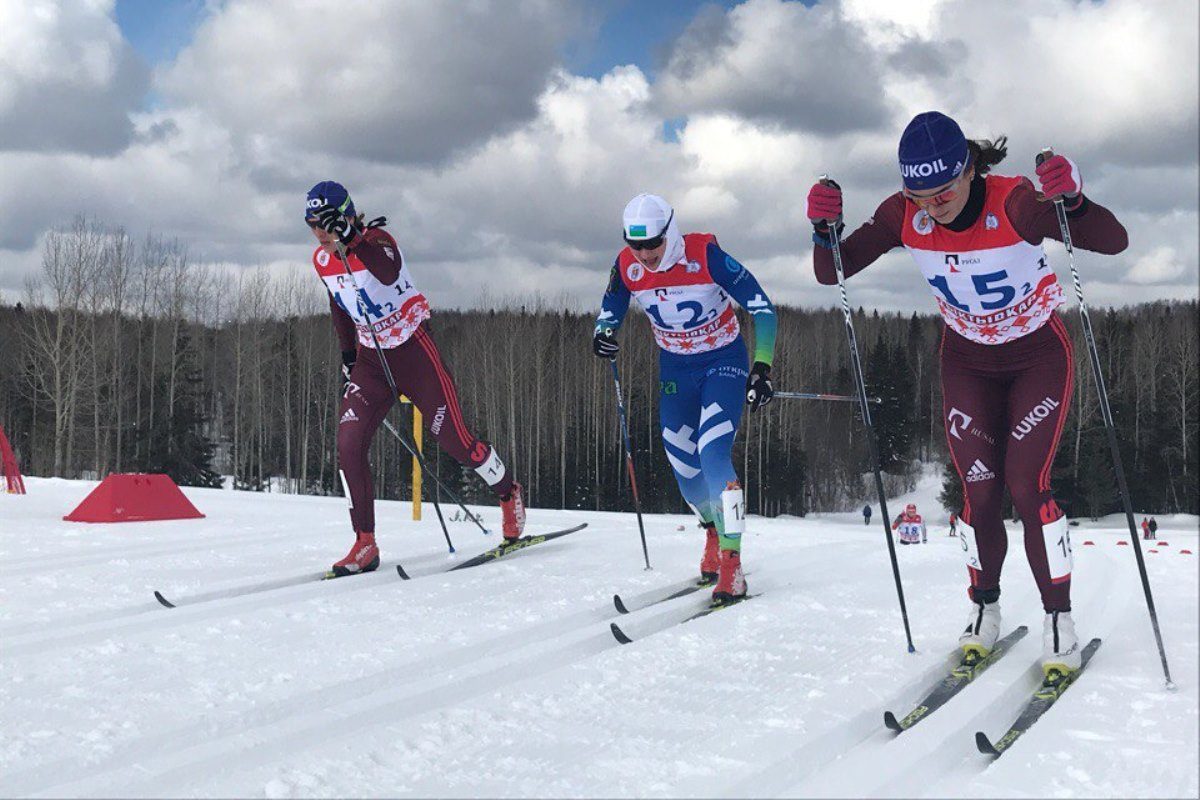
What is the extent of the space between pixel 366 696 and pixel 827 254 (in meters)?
2.23

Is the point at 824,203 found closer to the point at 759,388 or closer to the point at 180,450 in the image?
the point at 759,388

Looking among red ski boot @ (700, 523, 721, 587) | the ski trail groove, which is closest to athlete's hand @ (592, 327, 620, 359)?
red ski boot @ (700, 523, 721, 587)

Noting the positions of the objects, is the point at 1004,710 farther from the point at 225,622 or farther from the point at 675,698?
the point at 225,622

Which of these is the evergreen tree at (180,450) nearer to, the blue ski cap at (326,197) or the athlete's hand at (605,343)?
the blue ski cap at (326,197)

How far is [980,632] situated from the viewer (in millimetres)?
3422

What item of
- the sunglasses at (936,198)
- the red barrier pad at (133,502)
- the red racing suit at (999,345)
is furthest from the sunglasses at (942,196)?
the red barrier pad at (133,502)

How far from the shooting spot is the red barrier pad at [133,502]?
290 inches

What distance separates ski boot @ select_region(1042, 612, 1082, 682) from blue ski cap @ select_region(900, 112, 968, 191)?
1.47m

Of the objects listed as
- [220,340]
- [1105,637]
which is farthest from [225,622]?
[220,340]

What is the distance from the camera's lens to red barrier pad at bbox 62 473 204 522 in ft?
24.2

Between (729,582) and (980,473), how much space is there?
128 centimetres

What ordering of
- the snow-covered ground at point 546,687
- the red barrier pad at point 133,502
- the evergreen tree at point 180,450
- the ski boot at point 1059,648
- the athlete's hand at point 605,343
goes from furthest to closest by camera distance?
the evergreen tree at point 180,450 → the red barrier pad at point 133,502 → the athlete's hand at point 605,343 → the ski boot at point 1059,648 → the snow-covered ground at point 546,687

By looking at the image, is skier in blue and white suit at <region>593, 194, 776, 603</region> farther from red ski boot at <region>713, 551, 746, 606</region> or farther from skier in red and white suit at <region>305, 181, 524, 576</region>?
skier in red and white suit at <region>305, 181, 524, 576</region>

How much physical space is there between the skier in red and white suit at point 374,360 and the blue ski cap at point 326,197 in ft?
0.24
